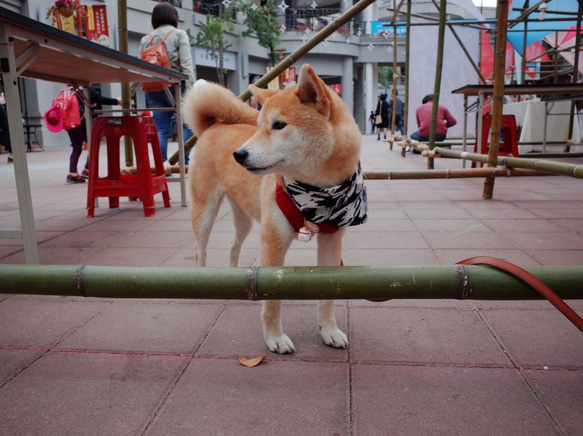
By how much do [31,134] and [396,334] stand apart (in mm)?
19306

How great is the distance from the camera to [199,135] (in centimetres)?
315

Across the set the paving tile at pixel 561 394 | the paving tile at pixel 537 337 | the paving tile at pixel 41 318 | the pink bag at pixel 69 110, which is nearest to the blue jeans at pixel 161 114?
the pink bag at pixel 69 110

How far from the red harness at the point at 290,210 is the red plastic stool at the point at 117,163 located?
3.08 meters

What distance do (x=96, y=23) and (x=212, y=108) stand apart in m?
15.5

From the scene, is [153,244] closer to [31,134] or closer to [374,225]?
[374,225]

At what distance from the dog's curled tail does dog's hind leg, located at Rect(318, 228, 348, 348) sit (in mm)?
1244

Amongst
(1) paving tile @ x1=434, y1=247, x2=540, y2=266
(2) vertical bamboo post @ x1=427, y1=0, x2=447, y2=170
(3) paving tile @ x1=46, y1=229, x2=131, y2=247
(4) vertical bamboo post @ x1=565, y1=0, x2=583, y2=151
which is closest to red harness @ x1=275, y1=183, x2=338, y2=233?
(1) paving tile @ x1=434, y1=247, x2=540, y2=266

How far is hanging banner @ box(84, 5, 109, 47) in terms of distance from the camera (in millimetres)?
15906

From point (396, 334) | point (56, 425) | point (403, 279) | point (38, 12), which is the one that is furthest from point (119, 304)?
point (38, 12)

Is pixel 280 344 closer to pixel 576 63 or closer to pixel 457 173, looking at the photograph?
pixel 457 173

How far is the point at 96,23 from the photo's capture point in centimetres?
1605

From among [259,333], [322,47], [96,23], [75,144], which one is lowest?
[259,333]

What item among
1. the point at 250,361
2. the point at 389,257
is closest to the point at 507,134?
the point at 389,257

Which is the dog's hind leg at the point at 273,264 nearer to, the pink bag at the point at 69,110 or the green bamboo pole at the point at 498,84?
the green bamboo pole at the point at 498,84
